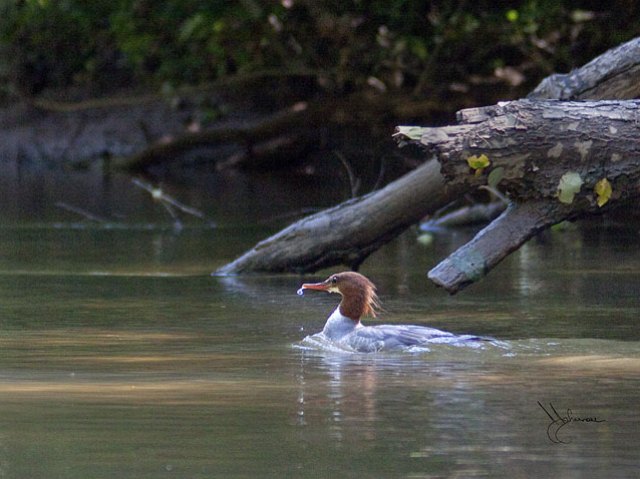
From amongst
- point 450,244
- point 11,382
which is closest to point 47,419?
point 11,382

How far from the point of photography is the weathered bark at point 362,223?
452 inches

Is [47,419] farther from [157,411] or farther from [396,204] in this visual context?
[396,204]

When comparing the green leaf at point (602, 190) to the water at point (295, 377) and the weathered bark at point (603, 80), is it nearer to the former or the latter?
the water at point (295, 377)

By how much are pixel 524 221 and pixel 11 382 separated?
8.88 ft

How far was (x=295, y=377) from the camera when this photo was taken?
7.51 m

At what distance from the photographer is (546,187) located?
8352 mm

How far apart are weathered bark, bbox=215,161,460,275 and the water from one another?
0.79 feet

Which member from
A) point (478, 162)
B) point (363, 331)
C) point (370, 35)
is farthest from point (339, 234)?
point (370, 35)

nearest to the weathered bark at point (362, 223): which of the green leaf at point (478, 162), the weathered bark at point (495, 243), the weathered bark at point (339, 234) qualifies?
the weathered bark at point (339, 234)

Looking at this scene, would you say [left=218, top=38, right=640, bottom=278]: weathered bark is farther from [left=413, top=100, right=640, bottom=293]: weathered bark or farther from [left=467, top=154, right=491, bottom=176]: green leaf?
[left=467, top=154, right=491, bottom=176]: green leaf

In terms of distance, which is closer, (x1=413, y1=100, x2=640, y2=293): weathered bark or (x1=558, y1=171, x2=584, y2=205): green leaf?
(x1=413, y1=100, x2=640, y2=293): weathered bark

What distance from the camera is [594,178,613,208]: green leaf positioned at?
27.8 ft
